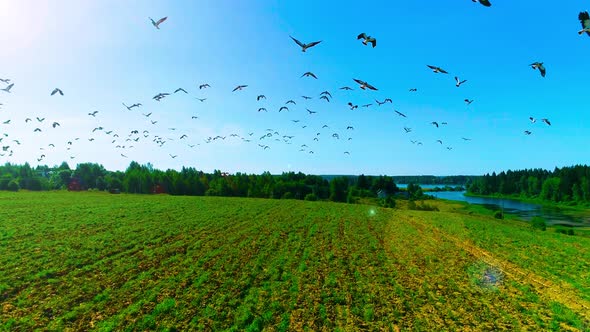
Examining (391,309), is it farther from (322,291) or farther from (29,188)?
(29,188)

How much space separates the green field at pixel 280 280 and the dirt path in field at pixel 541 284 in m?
0.13

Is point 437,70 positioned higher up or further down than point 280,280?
higher up

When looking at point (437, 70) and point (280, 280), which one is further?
point (280, 280)

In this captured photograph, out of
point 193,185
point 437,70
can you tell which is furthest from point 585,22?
point 193,185

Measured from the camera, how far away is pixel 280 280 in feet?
75.2

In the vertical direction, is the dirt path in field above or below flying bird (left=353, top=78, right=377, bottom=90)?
below

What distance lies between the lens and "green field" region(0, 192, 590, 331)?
1670cm

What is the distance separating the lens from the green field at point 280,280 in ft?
54.8

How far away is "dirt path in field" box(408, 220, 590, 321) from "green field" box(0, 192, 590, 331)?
→ 129 mm

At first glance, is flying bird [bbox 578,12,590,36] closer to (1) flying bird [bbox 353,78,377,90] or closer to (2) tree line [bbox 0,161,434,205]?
(1) flying bird [bbox 353,78,377,90]

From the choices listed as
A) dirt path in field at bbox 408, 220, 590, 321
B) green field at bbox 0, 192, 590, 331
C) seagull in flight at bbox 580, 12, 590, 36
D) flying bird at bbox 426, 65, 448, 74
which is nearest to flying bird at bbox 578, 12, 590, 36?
seagull in flight at bbox 580, 12, 590, 36

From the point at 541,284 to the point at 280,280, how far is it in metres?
18.8

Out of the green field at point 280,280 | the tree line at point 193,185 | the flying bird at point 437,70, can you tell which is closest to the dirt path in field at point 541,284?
the green field at point 280,280

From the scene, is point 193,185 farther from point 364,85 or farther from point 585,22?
point 585,22
